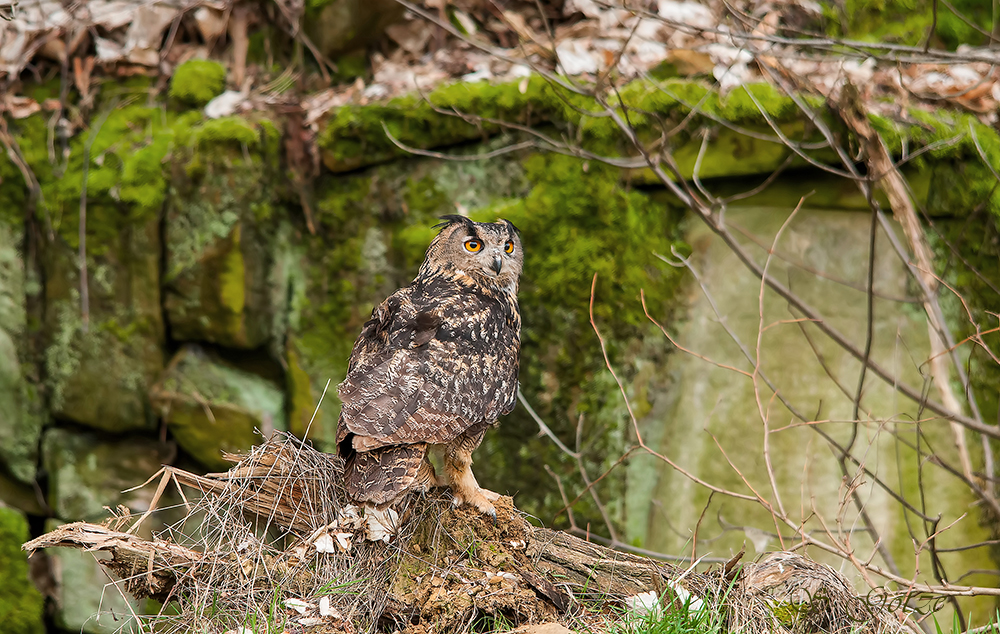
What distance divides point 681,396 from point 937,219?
1.73 meters

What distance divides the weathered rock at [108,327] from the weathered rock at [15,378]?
186mm

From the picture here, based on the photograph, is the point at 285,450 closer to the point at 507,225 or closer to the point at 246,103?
the point at 507,225

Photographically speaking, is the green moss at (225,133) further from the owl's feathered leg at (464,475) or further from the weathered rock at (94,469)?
the owl's feathered leg at (464,475)

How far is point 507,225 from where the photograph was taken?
11.9ft

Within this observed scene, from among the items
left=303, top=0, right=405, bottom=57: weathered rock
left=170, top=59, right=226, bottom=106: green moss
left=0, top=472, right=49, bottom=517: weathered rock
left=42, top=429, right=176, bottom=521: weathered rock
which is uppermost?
left=303, top=0, right=405, bottom=57: weathered rock

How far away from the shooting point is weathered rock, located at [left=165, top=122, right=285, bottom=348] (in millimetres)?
5207

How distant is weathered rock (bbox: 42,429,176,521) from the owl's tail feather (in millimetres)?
3267

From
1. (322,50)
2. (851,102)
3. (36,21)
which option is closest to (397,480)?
(851,102)

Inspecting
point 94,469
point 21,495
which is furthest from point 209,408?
point 21,495

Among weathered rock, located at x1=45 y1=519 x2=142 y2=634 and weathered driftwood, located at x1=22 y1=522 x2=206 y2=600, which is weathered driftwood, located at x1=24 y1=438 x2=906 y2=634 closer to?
weathered driftwood, located at x1=22 y1=522 x2=206 y2=600

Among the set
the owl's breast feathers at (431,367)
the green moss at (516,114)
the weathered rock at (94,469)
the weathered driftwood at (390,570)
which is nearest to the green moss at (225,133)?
the green moss at (516,114)

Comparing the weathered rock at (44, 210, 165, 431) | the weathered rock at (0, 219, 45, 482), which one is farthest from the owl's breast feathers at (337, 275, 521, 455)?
the weathered rock at (0, 219, 45, 482)

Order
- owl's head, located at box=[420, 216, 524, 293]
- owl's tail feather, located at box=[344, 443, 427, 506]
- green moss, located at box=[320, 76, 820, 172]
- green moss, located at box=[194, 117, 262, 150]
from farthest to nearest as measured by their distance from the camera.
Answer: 1. green moss, located at box=[194, 117, 262, 150]
2. green moss, located at box=[320, 76, 820, 172]
3. owl's head, located at box=[420, 216, 524, 293]
4. owl's tail feather, located at box=[344, 443, 427, 506]

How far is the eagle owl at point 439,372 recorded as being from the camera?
2777mm
